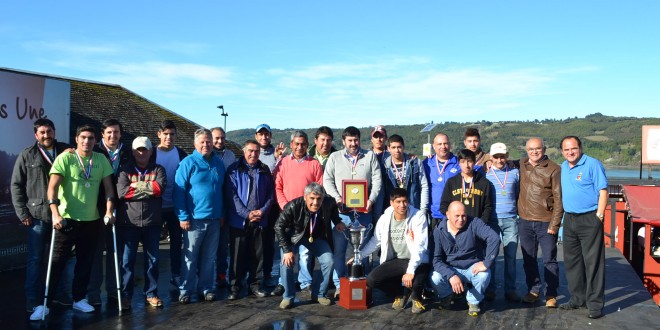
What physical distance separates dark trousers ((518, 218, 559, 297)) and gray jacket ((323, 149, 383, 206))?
172 cm

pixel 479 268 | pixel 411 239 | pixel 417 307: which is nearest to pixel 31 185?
pixel 411 239

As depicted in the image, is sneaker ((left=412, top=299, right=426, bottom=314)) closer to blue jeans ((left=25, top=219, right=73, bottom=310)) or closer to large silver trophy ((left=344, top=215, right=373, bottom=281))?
large silver trophy ((left=344, top=215, right=373, bottom=281))

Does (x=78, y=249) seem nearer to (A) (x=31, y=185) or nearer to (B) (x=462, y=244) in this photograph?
(A) (x=31, y=185)

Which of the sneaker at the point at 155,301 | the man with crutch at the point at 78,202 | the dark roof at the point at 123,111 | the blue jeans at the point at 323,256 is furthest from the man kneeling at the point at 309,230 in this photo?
the dark roof at the point at 123,111

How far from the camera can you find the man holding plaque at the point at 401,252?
5.80 metres

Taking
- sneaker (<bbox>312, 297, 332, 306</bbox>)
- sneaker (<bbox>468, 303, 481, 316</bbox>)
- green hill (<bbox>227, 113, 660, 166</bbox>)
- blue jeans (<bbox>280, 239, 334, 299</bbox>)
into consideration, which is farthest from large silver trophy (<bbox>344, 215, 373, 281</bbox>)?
green hill (<bbox>227, 113, 660, 166</bbox>)

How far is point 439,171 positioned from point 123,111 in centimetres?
1684

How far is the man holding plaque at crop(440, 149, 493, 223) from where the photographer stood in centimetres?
614

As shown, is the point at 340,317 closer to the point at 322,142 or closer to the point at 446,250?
the point at 446,250

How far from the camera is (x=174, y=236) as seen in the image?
6.62 m

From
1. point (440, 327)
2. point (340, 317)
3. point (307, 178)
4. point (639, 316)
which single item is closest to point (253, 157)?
point (307, 178)

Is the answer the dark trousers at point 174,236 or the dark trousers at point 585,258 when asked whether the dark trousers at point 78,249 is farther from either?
the dark trousers at point 585,258

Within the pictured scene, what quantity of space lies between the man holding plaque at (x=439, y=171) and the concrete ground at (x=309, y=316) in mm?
1124

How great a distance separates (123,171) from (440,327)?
3.58 metres
